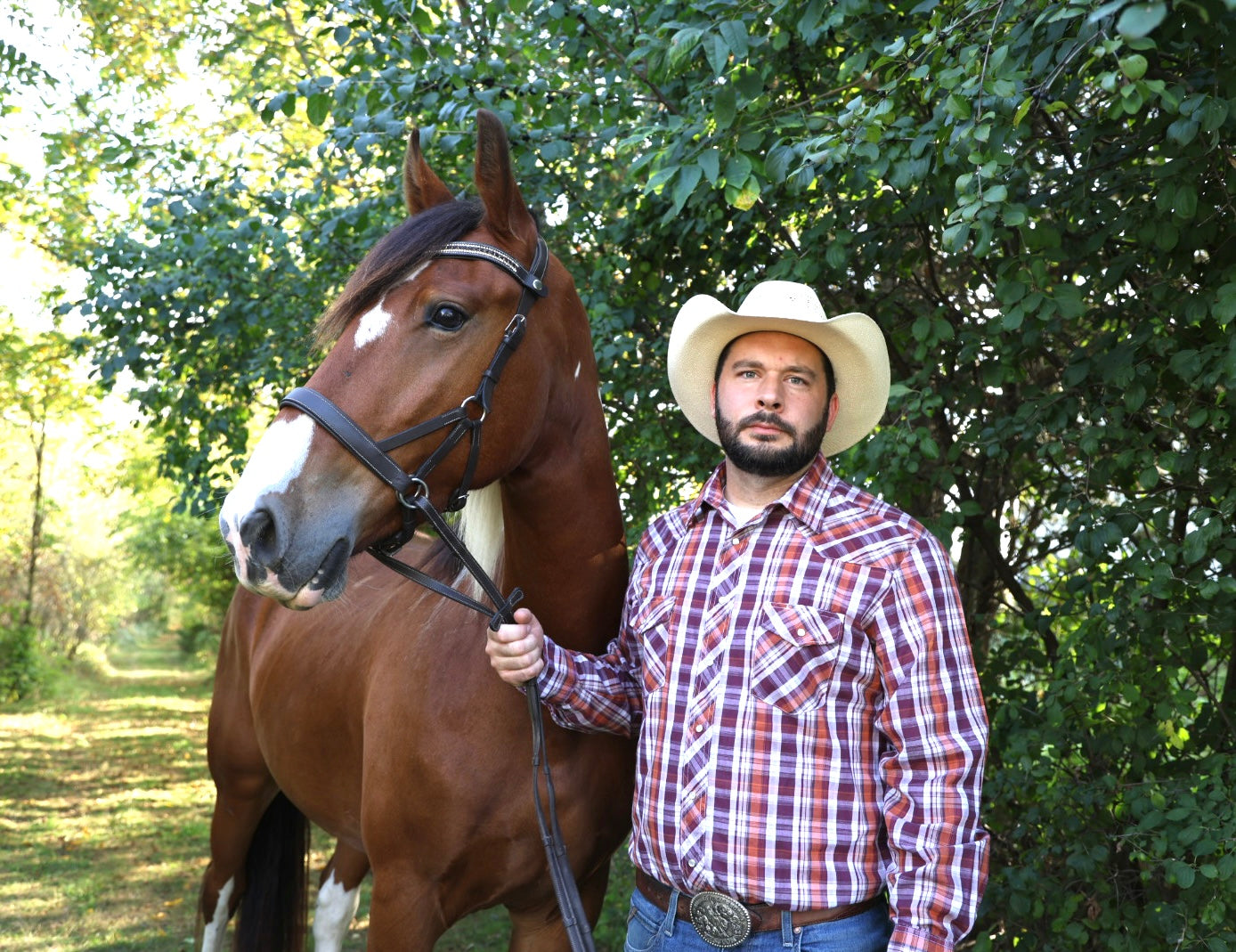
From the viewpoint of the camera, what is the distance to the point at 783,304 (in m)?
2.15

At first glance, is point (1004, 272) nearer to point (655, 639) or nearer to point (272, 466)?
point (655, 639)

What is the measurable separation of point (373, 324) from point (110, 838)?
24.4ft

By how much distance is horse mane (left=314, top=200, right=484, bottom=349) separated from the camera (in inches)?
81.5

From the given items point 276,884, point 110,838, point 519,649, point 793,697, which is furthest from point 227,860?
point 110,838

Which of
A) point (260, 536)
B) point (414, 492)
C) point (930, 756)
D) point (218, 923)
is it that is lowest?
point (218, 923)

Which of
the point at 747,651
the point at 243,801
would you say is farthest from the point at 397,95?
the point at 243,801

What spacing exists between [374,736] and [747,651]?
3.59 ft

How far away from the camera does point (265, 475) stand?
1.80 metres

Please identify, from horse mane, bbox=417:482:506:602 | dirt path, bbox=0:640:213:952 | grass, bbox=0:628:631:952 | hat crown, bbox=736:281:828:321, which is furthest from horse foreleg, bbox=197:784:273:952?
hat crown, bbox=736:281:828:321

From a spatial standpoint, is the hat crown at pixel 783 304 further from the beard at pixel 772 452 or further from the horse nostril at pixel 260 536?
the horse nostril at pixel 260 536

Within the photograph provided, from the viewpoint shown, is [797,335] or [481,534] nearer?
[797,335]

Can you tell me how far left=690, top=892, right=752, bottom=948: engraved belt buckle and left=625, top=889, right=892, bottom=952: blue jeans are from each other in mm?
19

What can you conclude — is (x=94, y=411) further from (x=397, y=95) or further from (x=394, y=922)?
(x=394, y=922)

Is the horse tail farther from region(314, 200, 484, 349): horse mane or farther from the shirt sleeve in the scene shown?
the shirt sleeve
